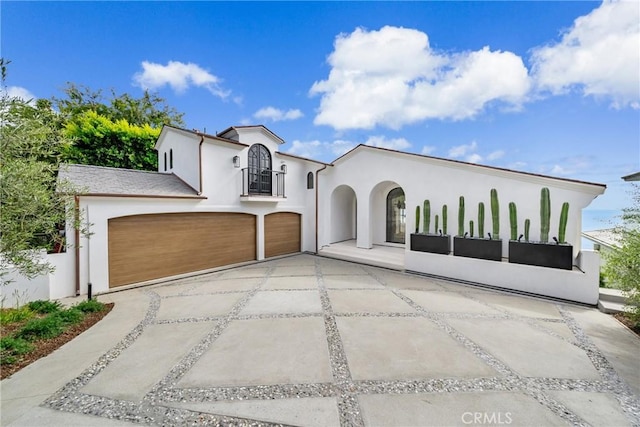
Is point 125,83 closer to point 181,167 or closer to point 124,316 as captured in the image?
point 181,167

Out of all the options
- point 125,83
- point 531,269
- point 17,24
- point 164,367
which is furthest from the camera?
point 125,83

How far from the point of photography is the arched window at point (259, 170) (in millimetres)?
11570

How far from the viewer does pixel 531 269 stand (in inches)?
293

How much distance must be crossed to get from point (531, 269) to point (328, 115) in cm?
1738

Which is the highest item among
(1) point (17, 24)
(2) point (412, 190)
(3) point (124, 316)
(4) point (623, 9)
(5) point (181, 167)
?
(1) point (17, 24)

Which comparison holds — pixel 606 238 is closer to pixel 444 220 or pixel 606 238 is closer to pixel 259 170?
pixel 444 220

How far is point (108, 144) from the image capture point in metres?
13.1

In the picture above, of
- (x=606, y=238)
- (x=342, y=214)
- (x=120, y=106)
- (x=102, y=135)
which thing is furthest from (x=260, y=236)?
(x=120, y=106)

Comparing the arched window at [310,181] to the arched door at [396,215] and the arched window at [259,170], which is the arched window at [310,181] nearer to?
the arched window at [259,170]

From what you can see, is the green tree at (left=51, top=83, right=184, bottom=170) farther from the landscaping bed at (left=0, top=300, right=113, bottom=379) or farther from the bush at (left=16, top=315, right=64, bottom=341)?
the bush at (left=16, top=315, right=64, bottom=341)

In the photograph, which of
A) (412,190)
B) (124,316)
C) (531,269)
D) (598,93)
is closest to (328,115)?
(412,190)

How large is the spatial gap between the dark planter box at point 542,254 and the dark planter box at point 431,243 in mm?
1897

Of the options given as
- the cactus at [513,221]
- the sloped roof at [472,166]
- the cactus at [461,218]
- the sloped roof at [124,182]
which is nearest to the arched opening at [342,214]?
the sloped roof at [472,166]

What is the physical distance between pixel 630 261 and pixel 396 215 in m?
8.20
